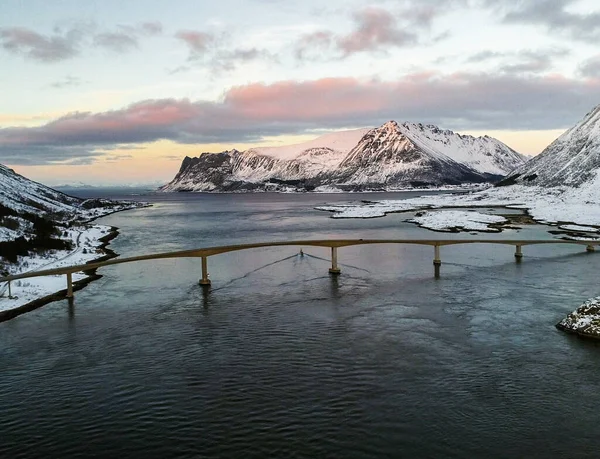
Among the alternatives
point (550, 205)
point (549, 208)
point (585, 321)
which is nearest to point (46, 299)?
point (585, 321)

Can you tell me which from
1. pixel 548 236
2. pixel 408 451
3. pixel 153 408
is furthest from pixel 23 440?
pixel 548 236

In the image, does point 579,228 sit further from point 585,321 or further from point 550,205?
point 585,321

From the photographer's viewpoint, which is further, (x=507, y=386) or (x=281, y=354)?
(x=281, y=354)

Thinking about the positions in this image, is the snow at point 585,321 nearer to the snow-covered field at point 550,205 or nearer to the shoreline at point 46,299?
the shoreline at point 46,299

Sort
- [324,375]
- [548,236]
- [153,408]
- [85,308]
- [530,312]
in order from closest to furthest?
1. [153,408]
2. [324,375]
3. [530,312]
4. [85,308]
5. [548,236]

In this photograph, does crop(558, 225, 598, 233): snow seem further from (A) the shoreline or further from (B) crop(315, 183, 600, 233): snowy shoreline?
(A) the shoreline

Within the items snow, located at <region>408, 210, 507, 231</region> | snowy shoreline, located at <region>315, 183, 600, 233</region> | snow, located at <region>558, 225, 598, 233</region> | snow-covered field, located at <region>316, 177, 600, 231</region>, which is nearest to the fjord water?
snow, located at <region>408, 210, 507, 231</region>

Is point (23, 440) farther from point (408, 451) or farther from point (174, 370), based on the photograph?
point (408, 451)
